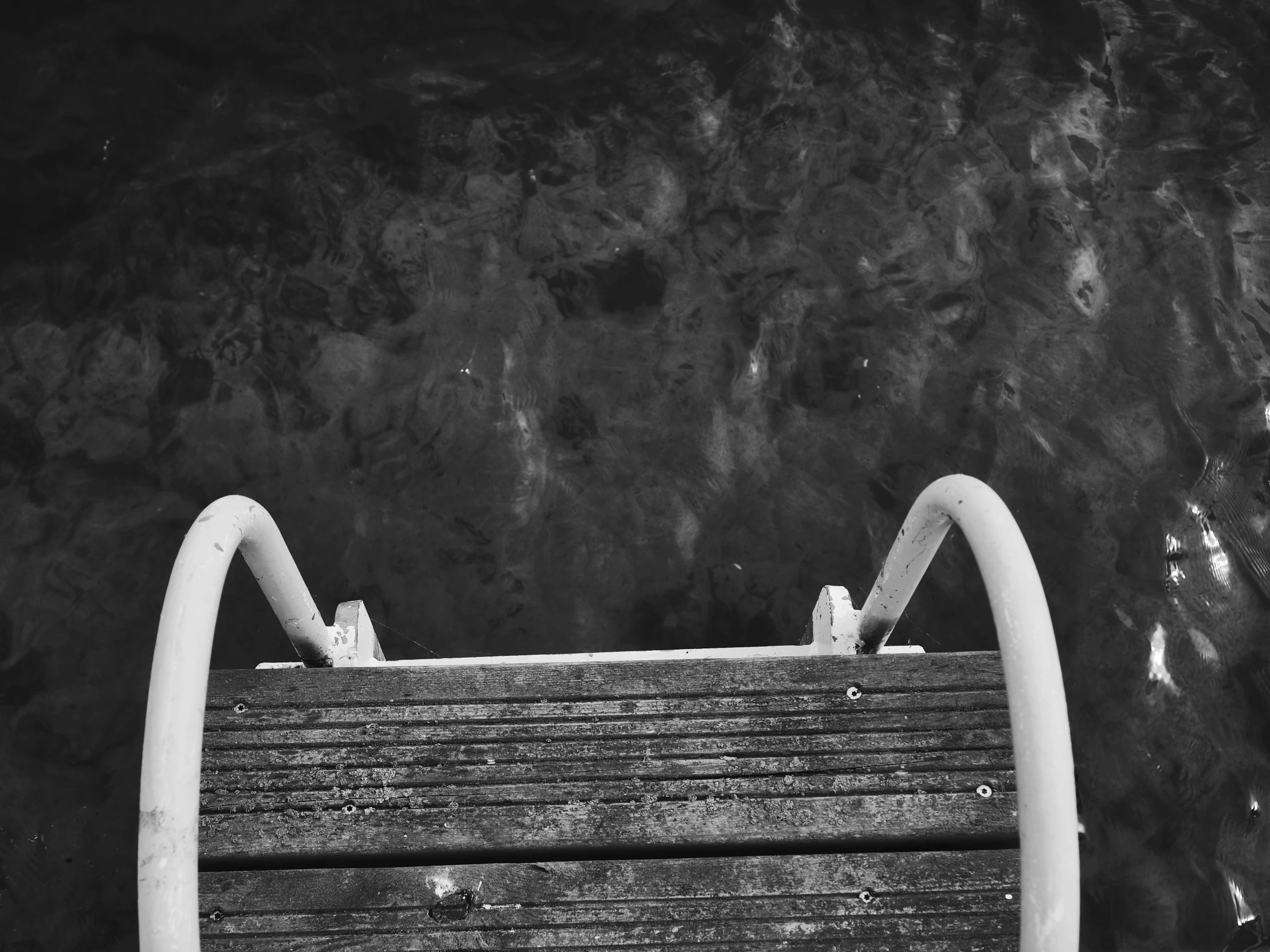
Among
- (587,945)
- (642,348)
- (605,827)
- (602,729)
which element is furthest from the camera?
(642,348)

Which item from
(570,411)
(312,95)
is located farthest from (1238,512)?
(312,95)

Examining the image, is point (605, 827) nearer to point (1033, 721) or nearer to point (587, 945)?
point (587, 945)

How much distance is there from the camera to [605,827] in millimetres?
2053

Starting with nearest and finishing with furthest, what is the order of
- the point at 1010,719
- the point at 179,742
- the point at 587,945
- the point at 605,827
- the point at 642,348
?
the point at 179,742, the point at 1010,719, the point at 587,945, the point at 605,827, the point at 642,348

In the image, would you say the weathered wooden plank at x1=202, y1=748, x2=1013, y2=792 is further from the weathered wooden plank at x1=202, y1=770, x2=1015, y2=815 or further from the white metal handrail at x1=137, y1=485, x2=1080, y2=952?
the white metal handrail at x1=137, y1=485, x2=1080, y2=952

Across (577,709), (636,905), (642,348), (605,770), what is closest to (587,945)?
(636,905)

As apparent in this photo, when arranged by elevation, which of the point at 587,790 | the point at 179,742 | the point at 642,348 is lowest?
the point at 642,348

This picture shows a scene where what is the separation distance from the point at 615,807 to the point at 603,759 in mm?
99

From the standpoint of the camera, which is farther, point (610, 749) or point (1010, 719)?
point (610, 749)

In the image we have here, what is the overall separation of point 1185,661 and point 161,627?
9.35 feet

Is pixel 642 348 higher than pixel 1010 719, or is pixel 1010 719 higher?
pixel 1010 719

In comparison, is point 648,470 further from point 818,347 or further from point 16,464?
point 16,464

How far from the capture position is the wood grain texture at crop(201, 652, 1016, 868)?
2.05 meters

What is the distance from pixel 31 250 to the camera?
3562 mm
